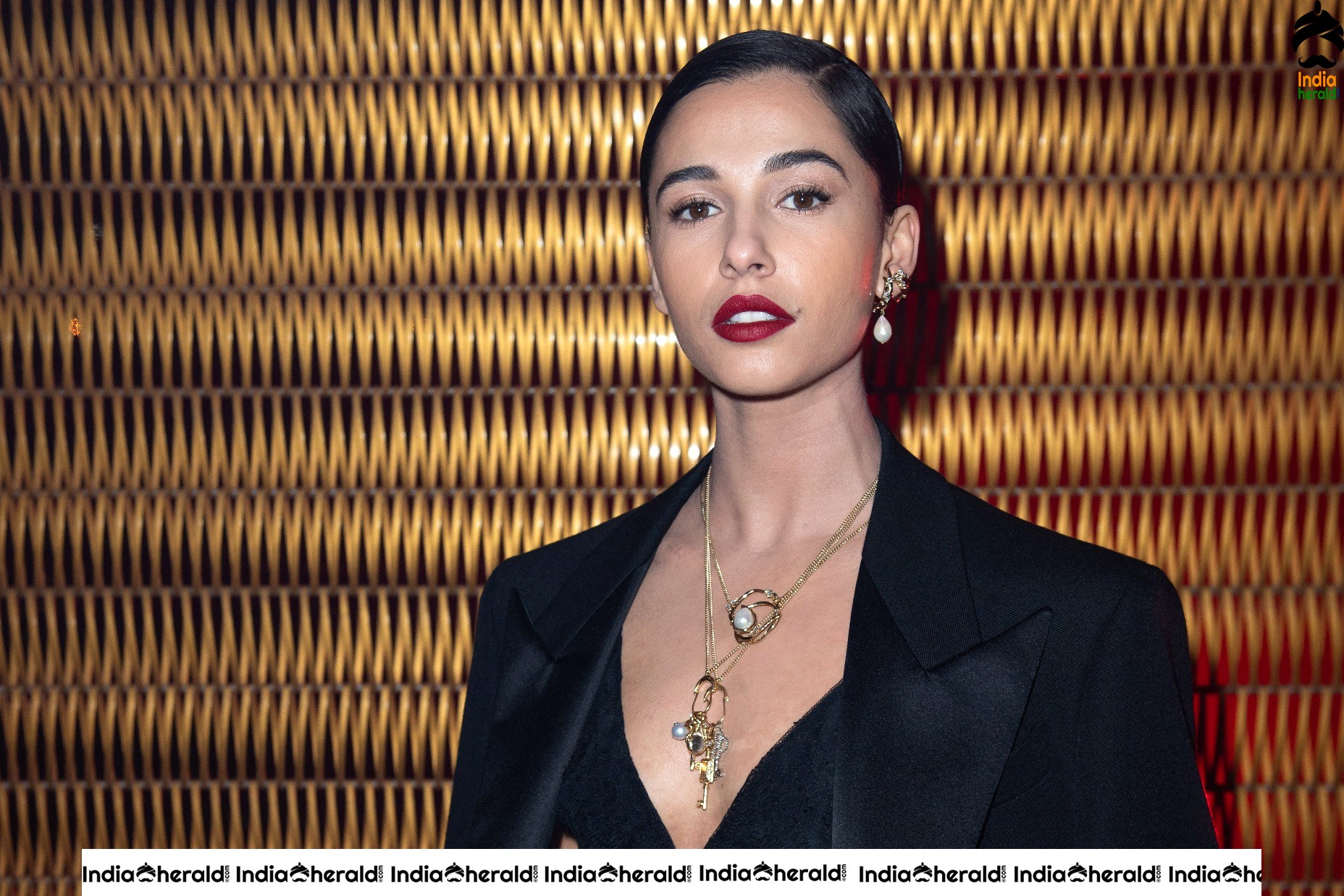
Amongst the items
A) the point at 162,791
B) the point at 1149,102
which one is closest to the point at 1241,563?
the point at 1149,102

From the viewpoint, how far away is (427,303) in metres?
1.37

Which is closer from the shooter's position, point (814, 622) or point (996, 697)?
point (996, 697)

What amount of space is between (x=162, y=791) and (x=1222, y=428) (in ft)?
4.69

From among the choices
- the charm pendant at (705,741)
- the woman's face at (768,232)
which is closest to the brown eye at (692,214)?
the woman's face at (768,232)

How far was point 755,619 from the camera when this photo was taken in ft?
3.06

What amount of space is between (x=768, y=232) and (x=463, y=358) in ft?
2.06

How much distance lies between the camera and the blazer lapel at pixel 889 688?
2.61ft

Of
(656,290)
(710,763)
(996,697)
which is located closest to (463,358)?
(656,290)

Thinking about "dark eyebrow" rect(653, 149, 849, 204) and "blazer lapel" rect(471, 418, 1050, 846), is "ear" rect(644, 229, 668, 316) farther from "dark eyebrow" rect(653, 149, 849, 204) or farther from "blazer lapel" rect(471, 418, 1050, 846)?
"blazer lapel" rect(471, 418, 1050, 846)

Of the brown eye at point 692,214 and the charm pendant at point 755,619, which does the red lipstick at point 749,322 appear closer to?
the brown eye at point 692,214

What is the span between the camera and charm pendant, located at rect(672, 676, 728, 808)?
0.87 meters

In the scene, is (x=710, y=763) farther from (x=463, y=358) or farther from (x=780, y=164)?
(x=463, y=358)

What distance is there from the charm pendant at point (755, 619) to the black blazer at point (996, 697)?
0.09m

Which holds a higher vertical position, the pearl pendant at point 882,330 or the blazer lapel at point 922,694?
the pearl pendant at point 882,330
